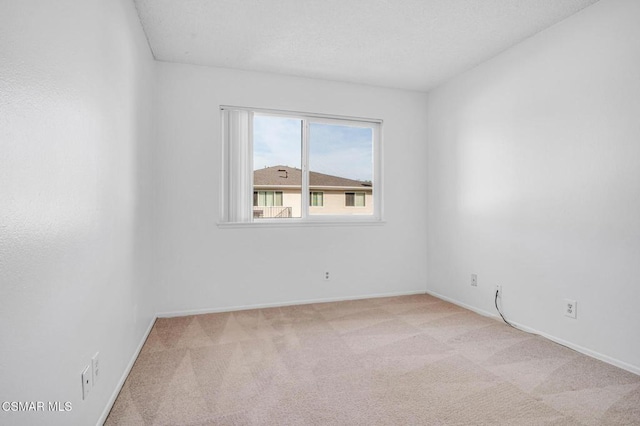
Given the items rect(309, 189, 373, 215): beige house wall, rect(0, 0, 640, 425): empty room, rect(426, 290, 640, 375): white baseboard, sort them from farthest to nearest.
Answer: rect(309, 189, 373, 215): beige house wall, rect(426, 290, 640, 375): white baseboard, rect(0, 0, 640, 425): empty room

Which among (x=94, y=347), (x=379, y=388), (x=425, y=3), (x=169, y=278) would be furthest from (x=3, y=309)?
(x=425, y=3)

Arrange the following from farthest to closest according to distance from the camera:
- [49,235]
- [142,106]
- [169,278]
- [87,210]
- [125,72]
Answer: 1. [169,278]
2. [142,106]
3. [125,72]
4. [87,210]
5. [49,235]

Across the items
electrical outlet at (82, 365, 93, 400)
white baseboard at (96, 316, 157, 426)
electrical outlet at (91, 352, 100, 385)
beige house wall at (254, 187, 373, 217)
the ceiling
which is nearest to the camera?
electrical outlet at (82, 365, 93, 400)

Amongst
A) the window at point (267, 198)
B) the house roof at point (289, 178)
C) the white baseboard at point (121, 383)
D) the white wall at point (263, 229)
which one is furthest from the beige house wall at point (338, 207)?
the white baseboard at point (121, 383)

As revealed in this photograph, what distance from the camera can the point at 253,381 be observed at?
2.07 meters

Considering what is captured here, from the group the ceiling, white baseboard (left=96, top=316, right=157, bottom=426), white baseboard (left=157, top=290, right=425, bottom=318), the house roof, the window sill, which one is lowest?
white baseboard (left=96, top=316, right=157, bottom=426)

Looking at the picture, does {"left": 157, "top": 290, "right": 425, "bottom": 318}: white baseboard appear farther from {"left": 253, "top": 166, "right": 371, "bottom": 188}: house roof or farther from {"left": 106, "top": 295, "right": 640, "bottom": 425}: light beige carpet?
{"left": 253, "top": 166, "right": 371, "bottom": 188}: house roof

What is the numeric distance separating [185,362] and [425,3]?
121 inches

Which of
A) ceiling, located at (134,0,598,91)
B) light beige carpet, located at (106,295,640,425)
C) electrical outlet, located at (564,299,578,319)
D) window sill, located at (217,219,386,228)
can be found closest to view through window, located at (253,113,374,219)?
window sill, located at (217,219,386,228)

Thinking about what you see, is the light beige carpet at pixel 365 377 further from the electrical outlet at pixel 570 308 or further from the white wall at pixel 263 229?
the white wall at pixel 263 229

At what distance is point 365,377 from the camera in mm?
2115

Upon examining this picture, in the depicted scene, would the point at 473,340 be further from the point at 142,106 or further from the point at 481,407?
the point at 142,106

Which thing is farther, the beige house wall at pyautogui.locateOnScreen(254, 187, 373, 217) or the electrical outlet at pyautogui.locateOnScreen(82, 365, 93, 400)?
the beige house wall at pyautogui.locateOnScreen(254, 187, 373, 217)

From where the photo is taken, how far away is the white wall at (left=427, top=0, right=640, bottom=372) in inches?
87.8
